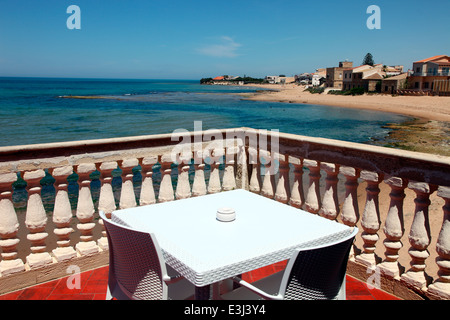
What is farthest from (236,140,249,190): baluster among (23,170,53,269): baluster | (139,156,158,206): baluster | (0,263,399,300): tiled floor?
(23,170,53,269): baluster

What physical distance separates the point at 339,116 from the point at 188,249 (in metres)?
42.6

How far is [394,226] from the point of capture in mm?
2809

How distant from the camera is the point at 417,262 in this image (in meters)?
2.73

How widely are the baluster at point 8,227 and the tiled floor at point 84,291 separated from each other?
8.4 inches

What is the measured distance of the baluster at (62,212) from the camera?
302 cm

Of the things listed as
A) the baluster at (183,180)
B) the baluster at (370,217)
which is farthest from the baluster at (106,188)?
the baluster at (370,217)

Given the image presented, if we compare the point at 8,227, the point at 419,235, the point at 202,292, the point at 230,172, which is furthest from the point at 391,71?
the point at 202,292

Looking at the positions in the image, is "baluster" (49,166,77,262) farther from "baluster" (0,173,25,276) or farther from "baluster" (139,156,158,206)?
"baluster" (139,156,158,206)

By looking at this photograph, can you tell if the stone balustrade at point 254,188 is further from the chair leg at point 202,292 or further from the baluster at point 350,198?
the chair leg at point 202,292

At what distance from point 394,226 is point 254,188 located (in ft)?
5.08

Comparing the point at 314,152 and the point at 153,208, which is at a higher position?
the point at 314,152
